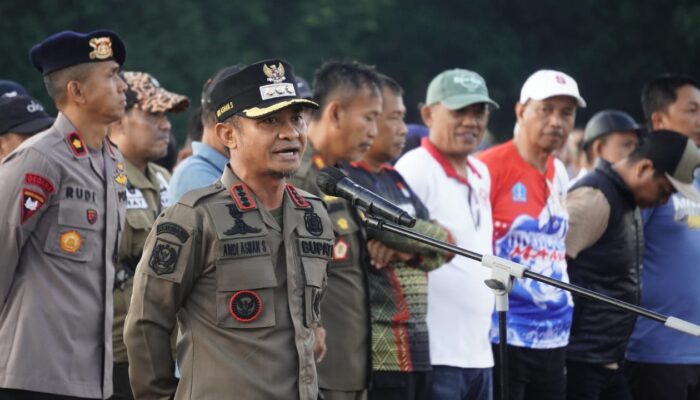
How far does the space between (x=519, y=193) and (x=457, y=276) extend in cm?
85

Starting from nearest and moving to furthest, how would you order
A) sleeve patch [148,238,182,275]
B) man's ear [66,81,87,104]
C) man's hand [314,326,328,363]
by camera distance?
1. sleeve patch [148,238,182,275]
2. man's hand [314,326,328,363]
3. man's ear [66,81,87,104]

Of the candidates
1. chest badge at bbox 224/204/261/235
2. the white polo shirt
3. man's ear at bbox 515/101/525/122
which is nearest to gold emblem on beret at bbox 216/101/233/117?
chest badge at bbox 224/204/261/235

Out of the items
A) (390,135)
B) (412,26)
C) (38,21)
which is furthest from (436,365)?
(412,26)

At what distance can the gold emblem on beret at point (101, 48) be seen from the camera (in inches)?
223

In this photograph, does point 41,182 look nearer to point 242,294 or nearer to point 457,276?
point 242,294

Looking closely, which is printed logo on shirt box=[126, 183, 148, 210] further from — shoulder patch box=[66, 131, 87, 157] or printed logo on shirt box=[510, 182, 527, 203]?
printed logo on shirt box=[510, 182, 527, 203]

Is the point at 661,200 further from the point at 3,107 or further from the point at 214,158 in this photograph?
the point at 3,107

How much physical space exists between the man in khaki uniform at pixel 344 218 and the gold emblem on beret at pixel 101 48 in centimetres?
116

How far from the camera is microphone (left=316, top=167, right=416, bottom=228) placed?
4.49 m

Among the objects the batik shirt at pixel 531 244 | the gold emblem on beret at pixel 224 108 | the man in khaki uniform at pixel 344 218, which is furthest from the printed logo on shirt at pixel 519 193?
the gold emblem on beret at pixel 224 108

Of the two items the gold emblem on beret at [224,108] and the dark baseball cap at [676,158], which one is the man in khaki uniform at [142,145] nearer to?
the gold emblem on beret at [224,108]

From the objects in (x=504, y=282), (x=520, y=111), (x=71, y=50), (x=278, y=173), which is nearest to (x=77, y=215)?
(x=71, y=50)

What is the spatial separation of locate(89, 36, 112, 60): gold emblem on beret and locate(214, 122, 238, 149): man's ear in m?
1.28

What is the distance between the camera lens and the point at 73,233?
5.37 metres
